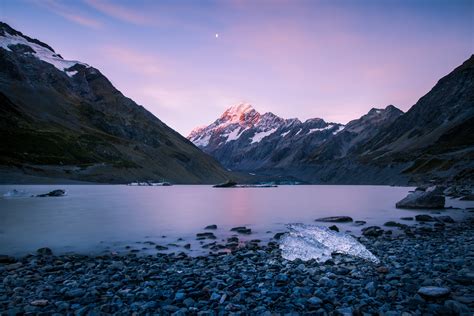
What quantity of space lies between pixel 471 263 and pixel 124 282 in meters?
14.7

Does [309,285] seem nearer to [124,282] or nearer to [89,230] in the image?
[124,282]

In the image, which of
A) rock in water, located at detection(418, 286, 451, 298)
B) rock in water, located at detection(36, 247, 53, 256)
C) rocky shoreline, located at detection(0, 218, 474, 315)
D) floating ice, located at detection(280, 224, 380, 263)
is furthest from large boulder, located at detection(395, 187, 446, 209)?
rock in water, located at detection(36, 247, 53, 256)

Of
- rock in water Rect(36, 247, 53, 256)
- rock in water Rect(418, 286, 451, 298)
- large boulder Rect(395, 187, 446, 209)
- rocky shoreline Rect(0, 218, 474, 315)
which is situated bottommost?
rock in water Rect(36, 247, 53, 256)

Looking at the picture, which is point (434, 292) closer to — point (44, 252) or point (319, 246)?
point (319, 246)

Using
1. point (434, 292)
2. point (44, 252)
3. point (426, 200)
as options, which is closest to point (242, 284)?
point (434, 292)

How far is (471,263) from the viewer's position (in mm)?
14914

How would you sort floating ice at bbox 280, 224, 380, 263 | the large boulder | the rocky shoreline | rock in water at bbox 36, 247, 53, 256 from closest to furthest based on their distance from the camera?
the rocky shoreline → floating ice at bbox 280, 224, 380, 263 → rock in water at bbox 36, 247, 53, 256 → the large boulder

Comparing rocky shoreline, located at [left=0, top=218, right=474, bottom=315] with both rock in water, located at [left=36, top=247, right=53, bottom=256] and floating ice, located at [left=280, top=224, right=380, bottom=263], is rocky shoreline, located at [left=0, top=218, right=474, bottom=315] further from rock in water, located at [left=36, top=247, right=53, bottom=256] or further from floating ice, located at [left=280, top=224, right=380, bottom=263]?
floating ice, located at [left=280, top=224, right=380, bottom=263]

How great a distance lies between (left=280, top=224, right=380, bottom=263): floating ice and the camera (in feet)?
58.5

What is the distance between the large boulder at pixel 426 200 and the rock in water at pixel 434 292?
43121mm

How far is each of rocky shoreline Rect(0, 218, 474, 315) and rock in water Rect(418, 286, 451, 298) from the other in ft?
0.09

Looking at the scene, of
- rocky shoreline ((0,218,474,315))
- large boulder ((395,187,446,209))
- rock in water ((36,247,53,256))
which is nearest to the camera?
rocky shoreline ((0,218,474,315))

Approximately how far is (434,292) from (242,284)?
249 inches

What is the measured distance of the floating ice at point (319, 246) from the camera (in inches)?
703
